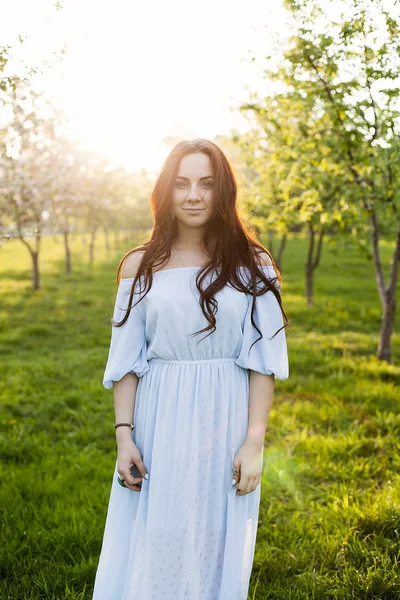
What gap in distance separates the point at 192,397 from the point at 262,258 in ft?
2.11

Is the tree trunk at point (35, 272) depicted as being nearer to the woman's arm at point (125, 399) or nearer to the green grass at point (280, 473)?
the green grass at point (280, 473)

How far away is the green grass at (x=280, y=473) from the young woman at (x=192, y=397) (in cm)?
95

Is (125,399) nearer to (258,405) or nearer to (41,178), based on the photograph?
(258,405)

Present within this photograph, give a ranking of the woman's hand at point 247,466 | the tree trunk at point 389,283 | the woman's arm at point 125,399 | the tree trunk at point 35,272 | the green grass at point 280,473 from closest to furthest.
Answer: the woman's hand at point 247,466, the woman's arm at point 125,399, the green grass at point 280,473, the tree trunk at point 389,283, the tree trunk at point 35,272

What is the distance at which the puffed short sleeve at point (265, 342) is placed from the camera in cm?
229

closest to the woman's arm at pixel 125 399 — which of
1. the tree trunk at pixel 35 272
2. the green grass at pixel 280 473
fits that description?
the green grass at pixel 280 473

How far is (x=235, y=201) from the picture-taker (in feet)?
7.91

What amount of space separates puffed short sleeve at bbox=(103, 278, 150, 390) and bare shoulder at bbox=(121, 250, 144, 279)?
29 mm

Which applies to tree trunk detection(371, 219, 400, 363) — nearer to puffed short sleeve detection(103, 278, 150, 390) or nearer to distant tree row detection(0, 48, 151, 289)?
distant tree row detection(0, 48, 151, 289)

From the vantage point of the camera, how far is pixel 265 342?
7.52 feet

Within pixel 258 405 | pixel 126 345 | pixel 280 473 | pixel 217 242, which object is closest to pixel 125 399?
pixel 126 345

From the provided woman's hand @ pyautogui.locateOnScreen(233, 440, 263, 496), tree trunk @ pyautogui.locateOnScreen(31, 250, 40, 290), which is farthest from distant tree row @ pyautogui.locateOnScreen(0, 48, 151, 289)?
woman's hand @ pyautogui.locateOnScreen(233, 440, 263, 496)

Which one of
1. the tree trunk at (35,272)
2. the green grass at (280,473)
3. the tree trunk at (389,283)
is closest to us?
the green grass at (280,473)

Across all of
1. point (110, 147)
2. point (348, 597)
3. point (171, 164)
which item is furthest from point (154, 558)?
point (110, 147)
